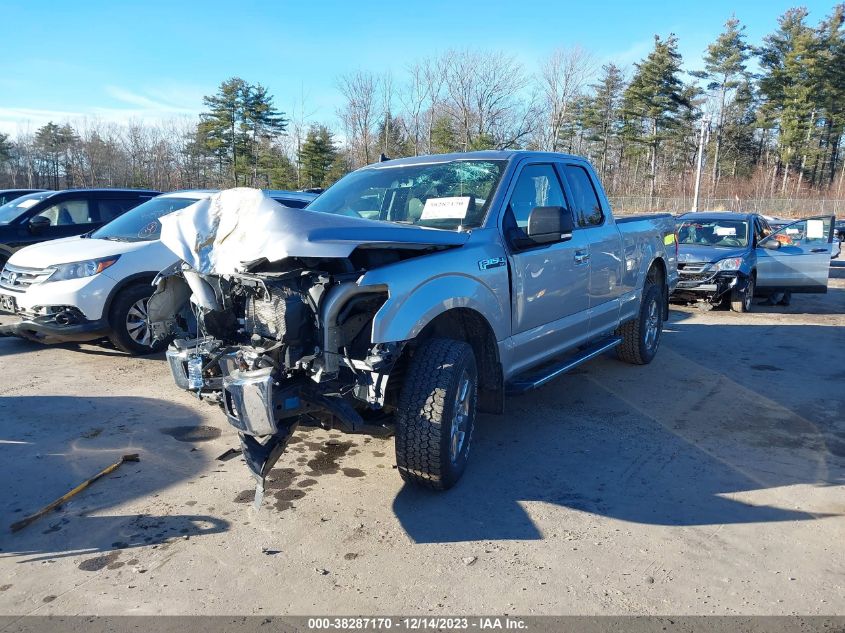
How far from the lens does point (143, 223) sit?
7.49 metres

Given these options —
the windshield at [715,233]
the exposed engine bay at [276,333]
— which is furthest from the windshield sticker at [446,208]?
the windshield at [715,233]

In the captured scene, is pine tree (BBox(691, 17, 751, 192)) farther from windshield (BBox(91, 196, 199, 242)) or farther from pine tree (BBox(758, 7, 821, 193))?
windshield (BBox(91, 196, 199, 242))

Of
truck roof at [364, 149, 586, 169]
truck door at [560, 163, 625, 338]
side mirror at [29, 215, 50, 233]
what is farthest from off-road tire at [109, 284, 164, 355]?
truck door at [560, 163, 625, 338]

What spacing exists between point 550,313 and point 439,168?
141cm

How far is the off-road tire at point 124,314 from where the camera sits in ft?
21.7

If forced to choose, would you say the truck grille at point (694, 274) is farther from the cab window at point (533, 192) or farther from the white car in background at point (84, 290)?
the white car in background at point (84, 290)

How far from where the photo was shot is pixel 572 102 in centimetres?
4069

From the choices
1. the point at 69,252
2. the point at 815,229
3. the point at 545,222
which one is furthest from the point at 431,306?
the point at 815,229

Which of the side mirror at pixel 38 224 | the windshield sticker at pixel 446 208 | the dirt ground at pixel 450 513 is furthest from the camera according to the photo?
the side mirror at pixel 38 224

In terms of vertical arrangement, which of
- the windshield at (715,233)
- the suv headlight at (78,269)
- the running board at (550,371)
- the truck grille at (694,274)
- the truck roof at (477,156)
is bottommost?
the running board at (550,371)

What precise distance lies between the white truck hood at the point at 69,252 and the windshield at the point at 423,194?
2.94m

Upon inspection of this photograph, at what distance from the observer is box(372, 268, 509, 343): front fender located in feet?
10.7

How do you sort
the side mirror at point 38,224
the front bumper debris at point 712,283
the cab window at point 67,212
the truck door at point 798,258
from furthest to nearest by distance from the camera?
the truck door at point 798,258 → the front bumper debris at point 712,283 → the cab window at point 67,212 → the side mirror at point 38,224

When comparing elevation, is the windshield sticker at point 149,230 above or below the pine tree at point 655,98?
below
